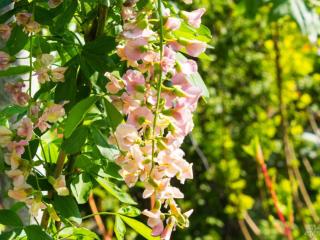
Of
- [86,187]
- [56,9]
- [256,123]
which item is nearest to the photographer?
[56,9]

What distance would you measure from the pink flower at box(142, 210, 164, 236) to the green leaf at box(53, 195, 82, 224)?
182mm

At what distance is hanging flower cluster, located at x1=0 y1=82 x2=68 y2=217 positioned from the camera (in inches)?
41.0

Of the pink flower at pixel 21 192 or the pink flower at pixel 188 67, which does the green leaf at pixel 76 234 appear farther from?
the pink flower at pixel 188 67

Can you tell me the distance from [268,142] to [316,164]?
342 millimetres

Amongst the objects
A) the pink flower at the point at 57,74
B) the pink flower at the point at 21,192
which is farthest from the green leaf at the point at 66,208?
the pink flower at the point at 57,74

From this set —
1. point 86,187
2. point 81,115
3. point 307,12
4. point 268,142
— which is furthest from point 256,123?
point 81,115

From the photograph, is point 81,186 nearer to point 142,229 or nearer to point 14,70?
point 142,229

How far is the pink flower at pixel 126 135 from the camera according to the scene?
3.17 ft

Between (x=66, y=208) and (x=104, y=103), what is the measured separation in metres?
0.22

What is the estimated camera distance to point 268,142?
393cm

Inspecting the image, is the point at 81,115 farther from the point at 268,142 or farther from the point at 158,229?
the point at 268,142

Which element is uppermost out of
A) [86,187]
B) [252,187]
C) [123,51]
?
[123,51]

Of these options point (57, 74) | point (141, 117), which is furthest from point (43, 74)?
point (141, 117)

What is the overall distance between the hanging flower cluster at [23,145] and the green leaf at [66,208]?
56 millimetres
